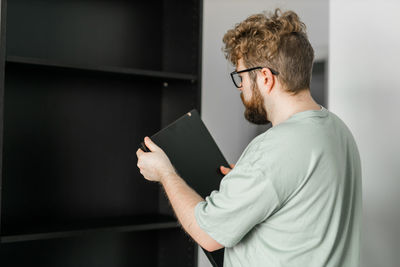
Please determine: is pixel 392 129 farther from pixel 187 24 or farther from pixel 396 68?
pixel 187 24

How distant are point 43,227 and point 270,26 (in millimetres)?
1172

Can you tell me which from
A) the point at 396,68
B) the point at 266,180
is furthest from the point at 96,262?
the point at 396,68

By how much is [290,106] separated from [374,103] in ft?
1.98

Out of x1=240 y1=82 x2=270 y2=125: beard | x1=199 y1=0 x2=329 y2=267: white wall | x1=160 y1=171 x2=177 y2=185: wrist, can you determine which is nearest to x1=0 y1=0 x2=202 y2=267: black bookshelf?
x1=199 y1=0 x2=329 y2=267: white wall

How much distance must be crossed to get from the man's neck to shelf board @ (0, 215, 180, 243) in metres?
0.89

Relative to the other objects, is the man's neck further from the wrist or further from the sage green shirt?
the wrist

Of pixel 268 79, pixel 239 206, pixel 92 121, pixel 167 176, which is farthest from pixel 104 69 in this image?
pixel 239 206

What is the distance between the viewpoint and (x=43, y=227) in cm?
173

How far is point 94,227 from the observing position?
1.74m

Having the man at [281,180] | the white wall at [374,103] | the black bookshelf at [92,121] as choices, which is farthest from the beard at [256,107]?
the black bookshelf at [92,121]

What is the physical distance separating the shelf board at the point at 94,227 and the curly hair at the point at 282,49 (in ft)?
3.00

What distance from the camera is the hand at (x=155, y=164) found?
122 centimetres

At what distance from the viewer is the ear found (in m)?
1.11

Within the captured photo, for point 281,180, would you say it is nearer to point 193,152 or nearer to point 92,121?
point 193,152
